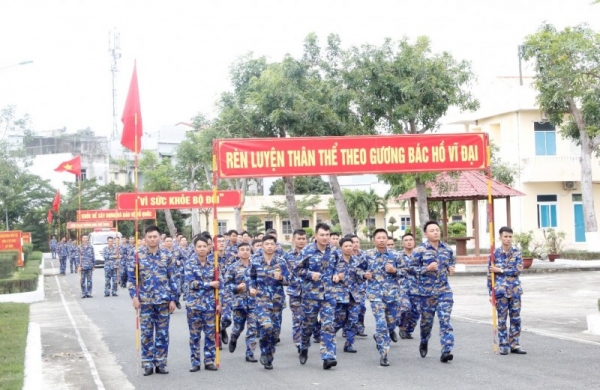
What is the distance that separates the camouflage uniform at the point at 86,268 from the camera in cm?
2573

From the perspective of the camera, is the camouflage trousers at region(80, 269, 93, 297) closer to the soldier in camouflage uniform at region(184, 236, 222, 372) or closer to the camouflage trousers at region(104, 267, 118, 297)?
the camouflage trousers at region(104, 267, 118, 297)

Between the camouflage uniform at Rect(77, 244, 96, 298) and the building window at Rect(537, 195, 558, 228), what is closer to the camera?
the camouflage uniform at Rect(77, 244, 96, 298)

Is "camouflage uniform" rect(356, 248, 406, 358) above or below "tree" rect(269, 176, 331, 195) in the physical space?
below

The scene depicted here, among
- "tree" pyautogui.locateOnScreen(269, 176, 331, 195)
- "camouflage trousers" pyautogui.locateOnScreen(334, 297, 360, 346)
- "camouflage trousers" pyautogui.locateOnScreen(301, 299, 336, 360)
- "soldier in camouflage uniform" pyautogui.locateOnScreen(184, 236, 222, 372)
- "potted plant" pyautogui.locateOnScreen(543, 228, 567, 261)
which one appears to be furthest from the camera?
"tree" pyautogui.locateOnScreen(269, 176, 331, 195)

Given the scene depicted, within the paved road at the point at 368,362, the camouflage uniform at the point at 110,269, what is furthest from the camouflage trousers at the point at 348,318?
the camouflage uniform at the point at 110,269

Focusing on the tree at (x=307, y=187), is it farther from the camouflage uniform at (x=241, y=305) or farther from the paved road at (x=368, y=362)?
the camouflage uniform at (x=241, y=305)

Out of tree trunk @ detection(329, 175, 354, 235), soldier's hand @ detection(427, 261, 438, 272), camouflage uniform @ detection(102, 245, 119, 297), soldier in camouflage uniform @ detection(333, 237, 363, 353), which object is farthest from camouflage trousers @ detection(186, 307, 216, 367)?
tree trunk @ detection(329, 175, 354, 235)

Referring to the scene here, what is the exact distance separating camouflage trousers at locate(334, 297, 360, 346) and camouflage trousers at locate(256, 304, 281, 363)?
1.52 m

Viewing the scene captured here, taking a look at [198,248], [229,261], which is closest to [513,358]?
[198,248]

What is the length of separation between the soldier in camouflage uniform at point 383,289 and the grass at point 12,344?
166 inches

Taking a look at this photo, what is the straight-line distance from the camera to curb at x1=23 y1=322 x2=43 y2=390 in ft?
31.8

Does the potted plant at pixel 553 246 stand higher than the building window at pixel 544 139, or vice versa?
the building window at pixel 544 139

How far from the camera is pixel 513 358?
10820 millimetres

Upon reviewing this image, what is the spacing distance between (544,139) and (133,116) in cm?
3274
